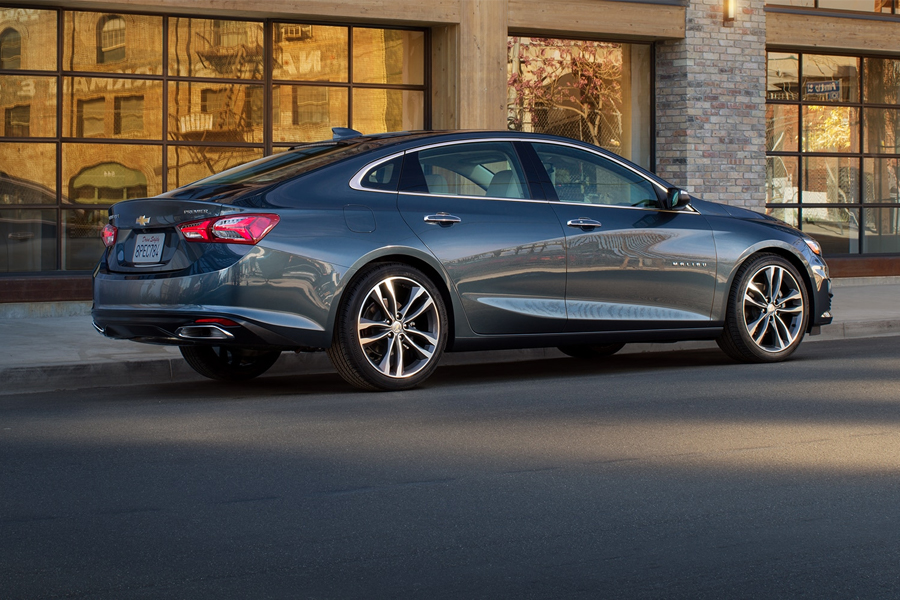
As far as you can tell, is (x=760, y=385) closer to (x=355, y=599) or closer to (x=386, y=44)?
(x=355, y=599)

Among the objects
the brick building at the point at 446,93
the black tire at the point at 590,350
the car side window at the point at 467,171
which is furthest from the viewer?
the brick building at the point at 446,93

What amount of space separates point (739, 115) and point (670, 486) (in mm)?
11773

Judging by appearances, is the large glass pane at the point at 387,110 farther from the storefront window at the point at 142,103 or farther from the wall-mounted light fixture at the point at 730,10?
the wall-mounted light fixture at the point at 730,10

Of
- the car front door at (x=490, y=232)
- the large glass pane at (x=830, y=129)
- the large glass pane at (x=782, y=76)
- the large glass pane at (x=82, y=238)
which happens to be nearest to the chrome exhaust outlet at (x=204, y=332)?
the car front door at (x=490, y=232)

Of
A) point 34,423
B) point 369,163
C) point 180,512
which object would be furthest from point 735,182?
point 180,512

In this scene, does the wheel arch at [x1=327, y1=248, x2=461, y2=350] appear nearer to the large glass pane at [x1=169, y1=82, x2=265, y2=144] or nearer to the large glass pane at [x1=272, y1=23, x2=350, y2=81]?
the large glass pane at [x1=169, y1=82, x2=265, y2=144]

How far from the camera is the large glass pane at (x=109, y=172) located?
13344 millimetres

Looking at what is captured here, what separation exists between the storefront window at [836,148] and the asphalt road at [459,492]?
31.9ft

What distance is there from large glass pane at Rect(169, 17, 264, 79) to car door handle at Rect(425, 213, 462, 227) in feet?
22.4

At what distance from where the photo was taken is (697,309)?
8766mm

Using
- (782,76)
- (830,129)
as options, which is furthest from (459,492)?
(830,129)

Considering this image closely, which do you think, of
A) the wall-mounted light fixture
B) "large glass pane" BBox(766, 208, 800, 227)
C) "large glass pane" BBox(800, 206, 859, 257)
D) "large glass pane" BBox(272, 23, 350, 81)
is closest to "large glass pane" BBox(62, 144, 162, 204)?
"large glass pane" BBox(272, 23, 350, 81)

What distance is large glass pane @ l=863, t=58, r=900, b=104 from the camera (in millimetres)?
17734

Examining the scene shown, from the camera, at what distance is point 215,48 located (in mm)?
13867
